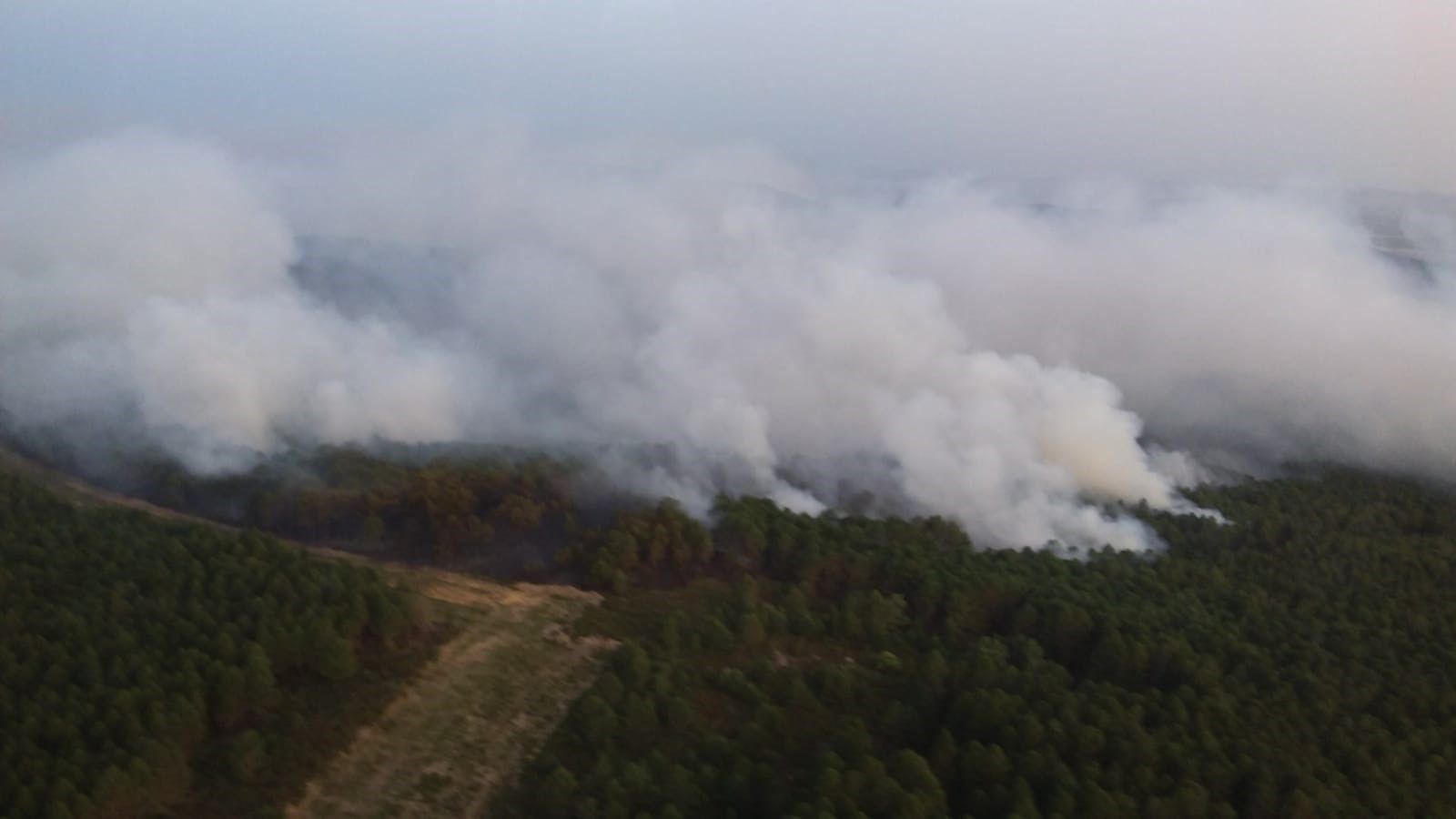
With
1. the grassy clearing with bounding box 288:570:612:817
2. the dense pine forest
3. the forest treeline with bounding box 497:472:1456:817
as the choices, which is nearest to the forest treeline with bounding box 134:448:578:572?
the dense pine forest

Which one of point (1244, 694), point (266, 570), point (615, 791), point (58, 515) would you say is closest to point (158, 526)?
point (58, 515)

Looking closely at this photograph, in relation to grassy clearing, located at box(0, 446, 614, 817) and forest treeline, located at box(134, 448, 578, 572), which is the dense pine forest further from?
grassy clearing, located at box(0, 446, 614, 817)

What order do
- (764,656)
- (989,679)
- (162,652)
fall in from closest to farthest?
(162,652) → (989,679) → (764,656)

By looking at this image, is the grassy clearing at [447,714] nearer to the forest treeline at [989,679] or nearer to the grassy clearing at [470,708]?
the grassy clearing at [470,708]

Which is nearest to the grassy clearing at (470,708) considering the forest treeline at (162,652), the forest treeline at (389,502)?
the forest treeline at (162,652)

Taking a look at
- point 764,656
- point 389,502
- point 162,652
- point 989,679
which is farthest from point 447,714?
point 989,679

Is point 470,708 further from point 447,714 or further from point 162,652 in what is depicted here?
point 162,652

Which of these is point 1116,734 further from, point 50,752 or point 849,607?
point 50,752
